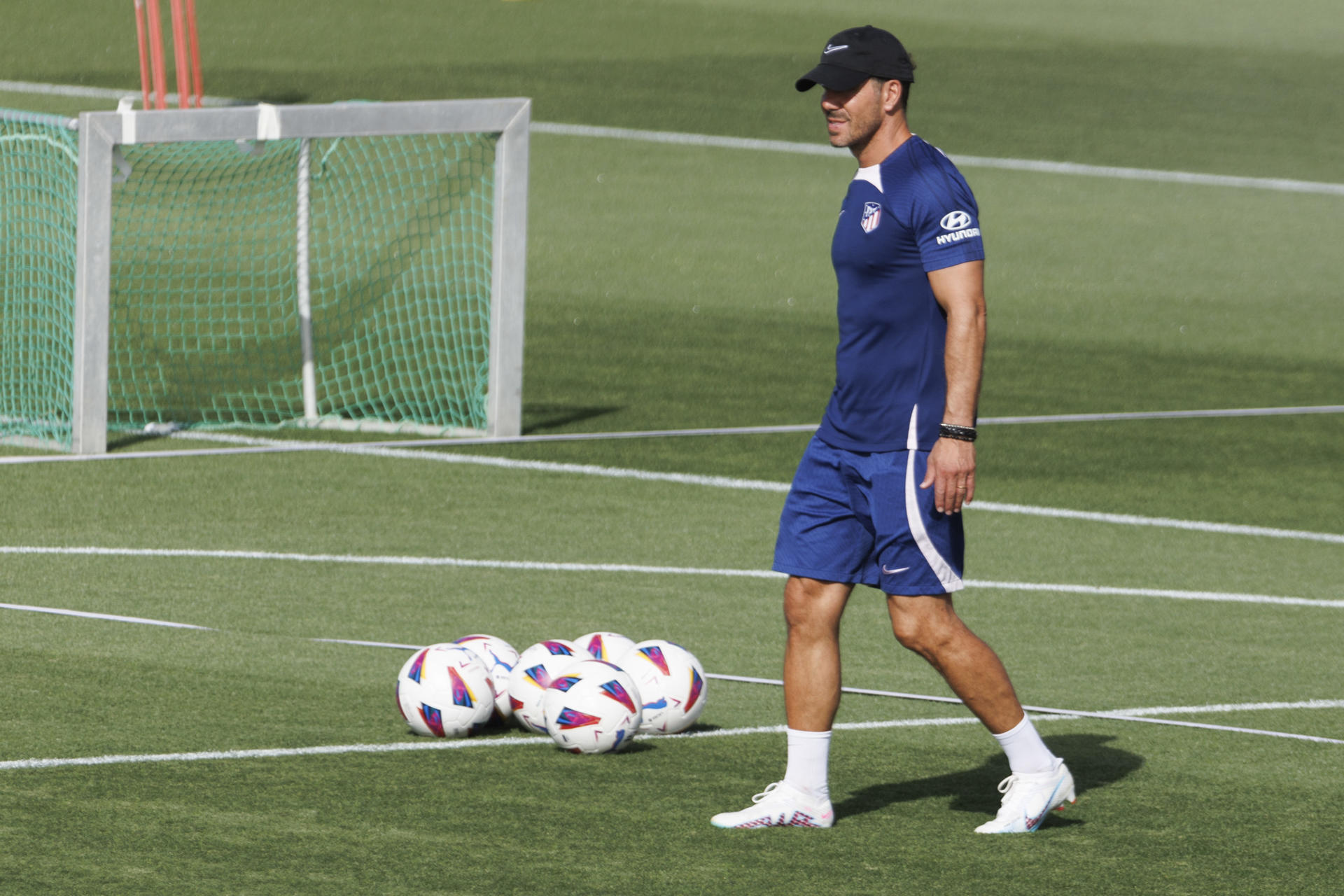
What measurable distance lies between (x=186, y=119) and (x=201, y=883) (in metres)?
8.33

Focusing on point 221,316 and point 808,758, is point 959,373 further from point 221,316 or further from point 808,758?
point 221,316

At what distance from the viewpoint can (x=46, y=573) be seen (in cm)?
1021

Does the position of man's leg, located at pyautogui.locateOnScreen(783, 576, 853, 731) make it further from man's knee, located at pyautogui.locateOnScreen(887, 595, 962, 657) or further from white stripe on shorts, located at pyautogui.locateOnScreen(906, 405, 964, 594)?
white stripe on shorts, located at pyautogui.locateOnScreen(906, 405, 964, 594)

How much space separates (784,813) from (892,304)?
145 centimetres

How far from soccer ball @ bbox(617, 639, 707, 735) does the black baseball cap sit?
2129 mm

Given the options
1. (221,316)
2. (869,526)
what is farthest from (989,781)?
(221,316)

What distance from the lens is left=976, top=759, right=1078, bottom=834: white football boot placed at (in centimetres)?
662

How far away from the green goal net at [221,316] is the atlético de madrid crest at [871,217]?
7766 mm

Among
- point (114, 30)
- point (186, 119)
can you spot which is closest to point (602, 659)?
point (186, 119)

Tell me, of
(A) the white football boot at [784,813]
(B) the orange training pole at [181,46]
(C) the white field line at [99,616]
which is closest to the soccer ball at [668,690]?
(A) the white football boot at [784,813]

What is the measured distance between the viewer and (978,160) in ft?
108

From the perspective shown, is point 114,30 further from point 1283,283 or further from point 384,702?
point 384,702

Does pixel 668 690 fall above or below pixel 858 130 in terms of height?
below

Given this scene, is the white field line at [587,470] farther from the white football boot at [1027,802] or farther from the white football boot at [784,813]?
the white football boot at [784,813]
